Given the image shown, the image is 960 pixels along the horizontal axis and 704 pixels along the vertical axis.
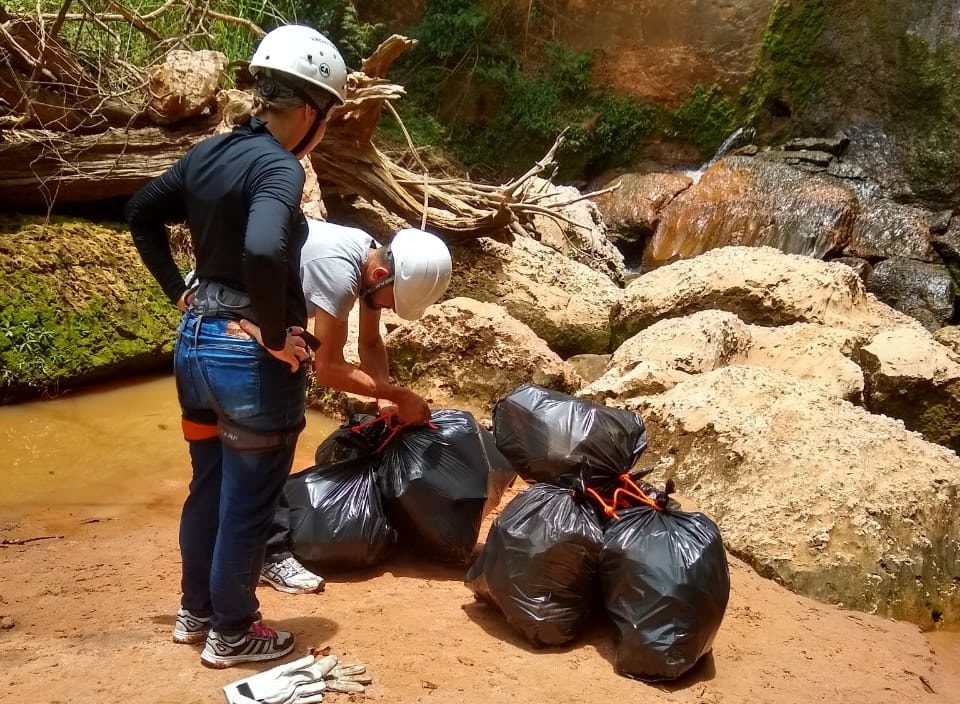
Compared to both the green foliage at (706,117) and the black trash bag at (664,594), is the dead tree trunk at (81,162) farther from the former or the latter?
the green foliage at (706,117)

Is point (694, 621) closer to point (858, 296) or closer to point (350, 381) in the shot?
point (350, 381)

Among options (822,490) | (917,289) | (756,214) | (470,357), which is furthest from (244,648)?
(756,214)

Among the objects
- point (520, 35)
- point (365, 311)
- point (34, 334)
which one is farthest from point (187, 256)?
point (520, 35)

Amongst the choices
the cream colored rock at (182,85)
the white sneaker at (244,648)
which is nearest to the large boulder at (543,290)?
the cream colored rock at (182,85)

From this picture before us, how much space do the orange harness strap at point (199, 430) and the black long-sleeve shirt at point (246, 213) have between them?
0.36m

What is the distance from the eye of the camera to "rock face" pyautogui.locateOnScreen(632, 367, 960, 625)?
3.01 m

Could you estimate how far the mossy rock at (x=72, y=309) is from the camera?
4.52 meters

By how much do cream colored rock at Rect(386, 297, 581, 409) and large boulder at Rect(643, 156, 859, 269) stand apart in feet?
17.4

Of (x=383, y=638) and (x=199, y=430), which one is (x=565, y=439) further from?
(x=199, y=430)

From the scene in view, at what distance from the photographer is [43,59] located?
5172 millimetres

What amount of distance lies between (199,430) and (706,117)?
10.8 metres

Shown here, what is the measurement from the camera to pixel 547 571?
8.22 ft

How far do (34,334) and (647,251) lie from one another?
692cm

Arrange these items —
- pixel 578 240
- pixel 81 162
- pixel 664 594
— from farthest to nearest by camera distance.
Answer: pixel 578 240 → pixel 81 162 → pixel 664 594
